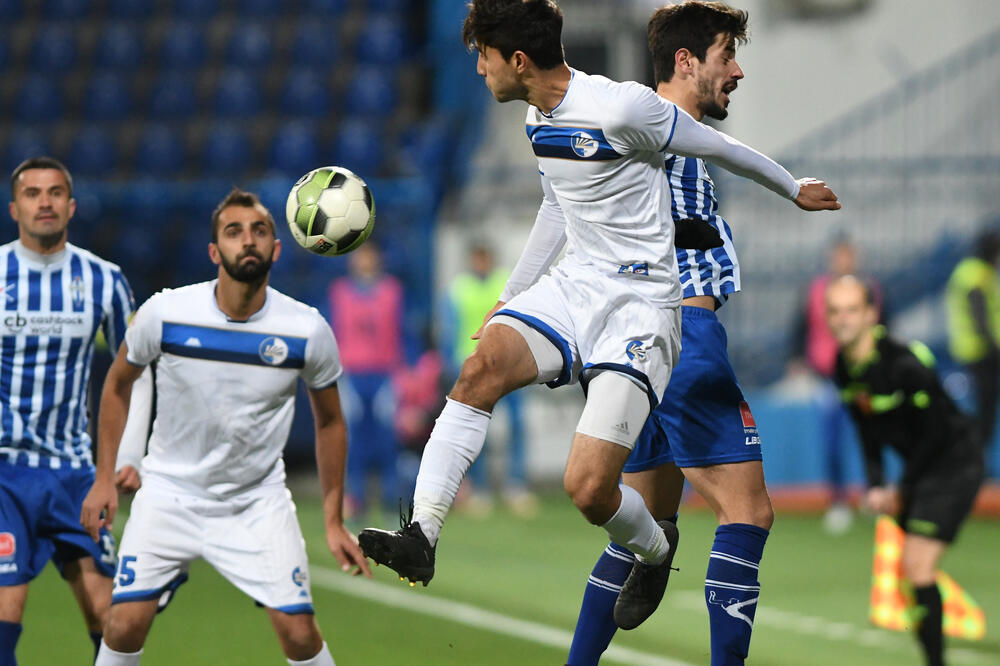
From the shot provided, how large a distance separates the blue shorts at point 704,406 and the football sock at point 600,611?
1.27ft

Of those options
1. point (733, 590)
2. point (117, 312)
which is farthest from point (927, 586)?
point (117, 312)

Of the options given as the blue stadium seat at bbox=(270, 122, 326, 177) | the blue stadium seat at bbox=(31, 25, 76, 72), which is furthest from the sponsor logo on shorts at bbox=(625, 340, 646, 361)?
the blue stadium seat at bbox=(31, 25, 76, 72)

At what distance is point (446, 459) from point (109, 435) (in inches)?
55.1

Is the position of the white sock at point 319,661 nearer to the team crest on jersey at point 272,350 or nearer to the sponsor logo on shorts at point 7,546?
the team crest on jersey at point 272,350

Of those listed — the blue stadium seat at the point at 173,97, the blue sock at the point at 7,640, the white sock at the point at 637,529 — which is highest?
the blue stadium seat at the point at 173,97

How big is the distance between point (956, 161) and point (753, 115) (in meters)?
2.38

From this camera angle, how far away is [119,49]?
17.5 meters

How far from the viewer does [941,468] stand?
6.80 m

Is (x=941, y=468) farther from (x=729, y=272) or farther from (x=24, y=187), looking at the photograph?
(x=24, y=187)

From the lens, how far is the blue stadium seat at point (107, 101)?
16906mm

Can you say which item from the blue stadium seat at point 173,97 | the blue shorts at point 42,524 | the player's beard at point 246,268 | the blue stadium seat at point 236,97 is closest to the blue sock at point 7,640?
the blue shorts at point 42,524

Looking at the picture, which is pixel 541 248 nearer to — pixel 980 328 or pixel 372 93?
pixel 980 328

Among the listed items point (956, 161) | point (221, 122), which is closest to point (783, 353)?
point (956, 161)

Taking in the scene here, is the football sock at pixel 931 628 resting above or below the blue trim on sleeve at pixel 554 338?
below
